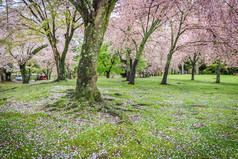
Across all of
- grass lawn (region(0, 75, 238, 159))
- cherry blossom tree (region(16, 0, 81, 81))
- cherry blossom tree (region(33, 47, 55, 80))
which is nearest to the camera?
grass lawn (region(0, 75, 238, 159))

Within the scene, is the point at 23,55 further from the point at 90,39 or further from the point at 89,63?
the point at 89,63

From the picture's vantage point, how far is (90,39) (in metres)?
7.69

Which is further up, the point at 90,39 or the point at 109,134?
the point at 90,39

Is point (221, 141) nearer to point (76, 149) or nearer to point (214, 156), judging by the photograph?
point (214, 156)

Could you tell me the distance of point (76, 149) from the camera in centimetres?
401

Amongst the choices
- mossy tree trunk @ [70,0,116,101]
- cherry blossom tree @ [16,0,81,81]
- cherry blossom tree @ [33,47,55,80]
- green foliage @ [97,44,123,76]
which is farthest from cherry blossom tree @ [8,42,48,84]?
mossy tree trunk @ [70,0,116,101]

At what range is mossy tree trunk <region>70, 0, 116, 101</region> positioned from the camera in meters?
7.64

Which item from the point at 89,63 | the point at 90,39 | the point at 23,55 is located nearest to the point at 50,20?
the point at 90,39

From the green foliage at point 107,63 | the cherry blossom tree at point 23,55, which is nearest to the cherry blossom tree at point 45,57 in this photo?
the cherry blossom tree at point 23,55

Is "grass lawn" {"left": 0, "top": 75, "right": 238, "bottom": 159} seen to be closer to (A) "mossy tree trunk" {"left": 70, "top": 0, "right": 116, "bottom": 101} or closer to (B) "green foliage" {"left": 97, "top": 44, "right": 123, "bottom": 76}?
(A) "mossy tree trunk" {"left": 70, "top": 0, "right": 116, "bottom": 101}

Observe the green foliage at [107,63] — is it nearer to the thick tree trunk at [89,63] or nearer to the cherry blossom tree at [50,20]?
the cherry blossom tree at [50,20]

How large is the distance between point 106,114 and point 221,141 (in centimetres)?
444

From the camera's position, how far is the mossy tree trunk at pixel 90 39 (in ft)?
25.1

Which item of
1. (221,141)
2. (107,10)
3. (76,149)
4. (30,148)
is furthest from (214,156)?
(107,10)
